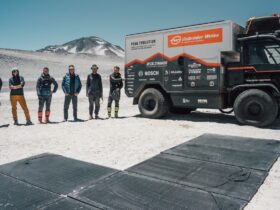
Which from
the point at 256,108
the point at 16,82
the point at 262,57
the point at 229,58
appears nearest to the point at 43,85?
the point at 16,82

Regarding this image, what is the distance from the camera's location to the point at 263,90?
7.67 metres

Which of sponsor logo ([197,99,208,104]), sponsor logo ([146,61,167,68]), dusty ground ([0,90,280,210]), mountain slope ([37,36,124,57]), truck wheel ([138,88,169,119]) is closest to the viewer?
dusty ground ([0,90,280,210])

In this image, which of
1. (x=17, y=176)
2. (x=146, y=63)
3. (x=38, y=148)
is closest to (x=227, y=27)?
(x=146, y=63)

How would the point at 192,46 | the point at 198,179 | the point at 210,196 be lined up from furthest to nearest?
1. the point at 192,46
2. the point at 198,179
3. the point at 210,196

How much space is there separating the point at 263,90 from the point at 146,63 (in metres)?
3.91

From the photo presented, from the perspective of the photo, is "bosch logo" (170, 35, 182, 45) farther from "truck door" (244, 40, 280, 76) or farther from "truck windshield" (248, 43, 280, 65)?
"truck windshield" (248, 43, 280, 65)

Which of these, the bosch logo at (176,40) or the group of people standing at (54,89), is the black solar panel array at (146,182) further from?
the bosch logo at (176,40)

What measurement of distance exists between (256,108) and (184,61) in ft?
8.61

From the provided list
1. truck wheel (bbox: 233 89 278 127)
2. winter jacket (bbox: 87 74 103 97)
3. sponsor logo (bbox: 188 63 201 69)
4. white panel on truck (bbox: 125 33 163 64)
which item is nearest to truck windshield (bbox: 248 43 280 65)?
truck wheel (bbox: 233 89 278 127)

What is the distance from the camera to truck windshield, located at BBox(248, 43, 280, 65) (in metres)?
7.45

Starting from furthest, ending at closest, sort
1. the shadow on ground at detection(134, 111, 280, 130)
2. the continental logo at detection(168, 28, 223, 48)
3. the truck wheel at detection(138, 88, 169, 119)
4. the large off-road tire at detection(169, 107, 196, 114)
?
the large off-road tire at detection(169, 107, 196, 114)
the truck wheel at detection(138, 88, 169, 119)
the shadow on ground at detection(134, 111, 280, 130)
the continental logo at detection(168, 28, 223, 48)

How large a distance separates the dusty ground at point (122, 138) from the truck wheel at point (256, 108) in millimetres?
252

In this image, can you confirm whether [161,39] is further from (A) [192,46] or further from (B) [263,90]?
(B) [263,90]

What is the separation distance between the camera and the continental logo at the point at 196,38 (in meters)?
7.99
